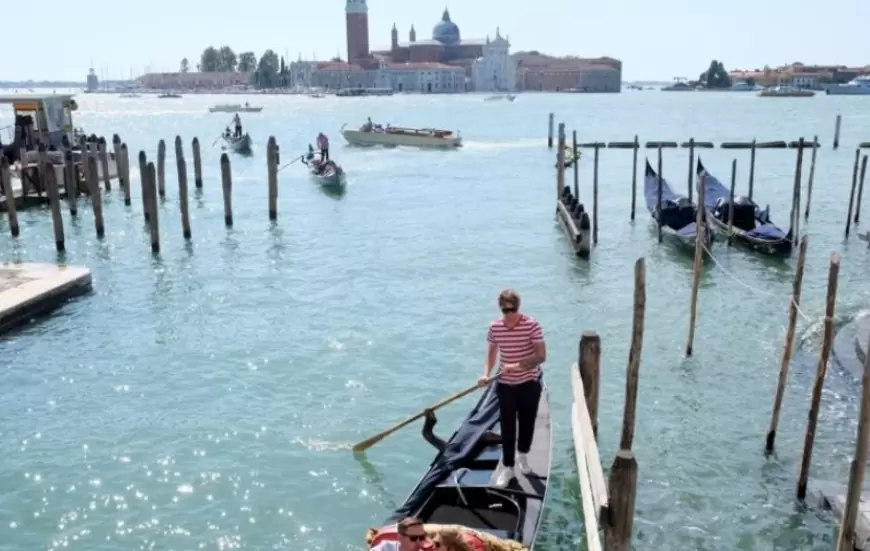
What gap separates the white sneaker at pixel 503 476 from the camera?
6155 mm

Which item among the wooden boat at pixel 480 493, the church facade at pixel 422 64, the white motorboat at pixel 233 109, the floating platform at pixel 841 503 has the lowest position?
the white motorboat at pixel 233 109

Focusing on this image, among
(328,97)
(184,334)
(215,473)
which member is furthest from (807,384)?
(328,97)

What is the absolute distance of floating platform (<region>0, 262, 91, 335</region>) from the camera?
38.4 feet

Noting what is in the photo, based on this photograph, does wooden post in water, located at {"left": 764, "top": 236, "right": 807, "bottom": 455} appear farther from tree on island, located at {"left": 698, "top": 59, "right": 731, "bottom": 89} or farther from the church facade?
tree on island, located at {"left": 698, "top": 59, "right": 731, "bottom": 89}

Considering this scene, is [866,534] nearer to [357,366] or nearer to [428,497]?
[428,497]

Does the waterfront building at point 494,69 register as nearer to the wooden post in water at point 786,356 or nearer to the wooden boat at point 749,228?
the wooden boat at point 749,228

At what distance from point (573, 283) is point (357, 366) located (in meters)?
5.48

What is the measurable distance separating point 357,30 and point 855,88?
76.1m

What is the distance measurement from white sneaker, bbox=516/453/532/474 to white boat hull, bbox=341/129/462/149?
36460mm

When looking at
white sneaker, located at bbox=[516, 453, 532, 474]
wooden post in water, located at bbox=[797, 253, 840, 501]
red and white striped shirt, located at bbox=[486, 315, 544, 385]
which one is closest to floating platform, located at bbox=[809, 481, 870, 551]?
wooden post in water, located at bbox=[797, 253, 840, 501]

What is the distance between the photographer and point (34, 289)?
40.7ft

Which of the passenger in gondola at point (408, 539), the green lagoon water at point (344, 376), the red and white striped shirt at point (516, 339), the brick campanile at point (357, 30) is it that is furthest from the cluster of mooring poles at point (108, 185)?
→ the brick campanile at point (357, 30)

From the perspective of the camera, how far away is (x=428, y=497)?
600 centimetres

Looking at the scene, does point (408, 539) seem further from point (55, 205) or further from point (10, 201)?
point (10, 201)
